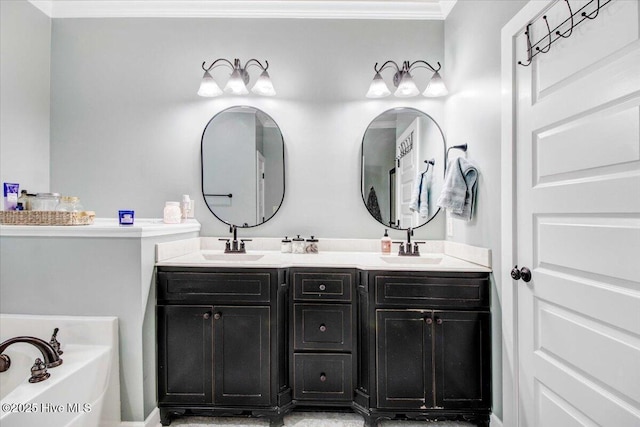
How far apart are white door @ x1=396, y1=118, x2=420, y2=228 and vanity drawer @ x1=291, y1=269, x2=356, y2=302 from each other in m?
0.78

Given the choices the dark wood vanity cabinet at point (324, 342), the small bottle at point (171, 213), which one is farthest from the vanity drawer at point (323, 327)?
the small bottle at point (171, 213)

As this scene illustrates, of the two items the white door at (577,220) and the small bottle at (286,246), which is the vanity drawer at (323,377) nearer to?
the small bottle at (286,246)

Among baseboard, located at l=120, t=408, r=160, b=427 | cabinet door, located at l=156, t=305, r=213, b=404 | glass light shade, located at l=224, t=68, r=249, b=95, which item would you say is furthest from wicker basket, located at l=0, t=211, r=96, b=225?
glass light shade, located at l=224, t=68, r=249, b=95

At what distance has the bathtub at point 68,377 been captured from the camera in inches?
46.1

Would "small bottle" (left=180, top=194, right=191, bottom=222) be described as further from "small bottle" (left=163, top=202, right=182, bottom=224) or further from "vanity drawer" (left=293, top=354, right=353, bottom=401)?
"vanity drawer" (left=293, top=354, right=353, bottom=401)

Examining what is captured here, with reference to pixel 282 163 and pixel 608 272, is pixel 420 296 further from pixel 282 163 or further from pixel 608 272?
pixel 282 163

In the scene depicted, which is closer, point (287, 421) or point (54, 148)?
point (287, 421)

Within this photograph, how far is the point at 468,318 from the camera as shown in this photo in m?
1.59

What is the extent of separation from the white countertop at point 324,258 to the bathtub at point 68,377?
0.49 m

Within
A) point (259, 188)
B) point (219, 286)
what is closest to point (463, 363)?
point (219, 286)

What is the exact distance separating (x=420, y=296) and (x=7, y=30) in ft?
10.4

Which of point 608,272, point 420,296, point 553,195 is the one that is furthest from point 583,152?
point 420,296

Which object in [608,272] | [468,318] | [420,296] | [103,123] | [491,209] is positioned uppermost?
[103,123]

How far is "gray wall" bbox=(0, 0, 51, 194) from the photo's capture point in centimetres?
196
